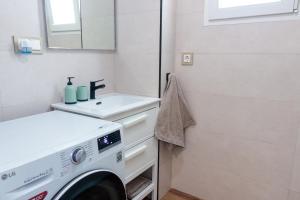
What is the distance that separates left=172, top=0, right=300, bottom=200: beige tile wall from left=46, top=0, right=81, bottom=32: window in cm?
80

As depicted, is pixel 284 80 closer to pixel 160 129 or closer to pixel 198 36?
pixel 198 36

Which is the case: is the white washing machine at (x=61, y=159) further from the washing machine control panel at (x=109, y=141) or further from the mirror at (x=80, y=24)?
the mirror at (x=80, y=24)

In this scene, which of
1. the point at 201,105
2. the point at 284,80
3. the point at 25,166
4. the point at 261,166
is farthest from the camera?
the point at 201,105

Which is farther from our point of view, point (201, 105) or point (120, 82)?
point (120, 82)

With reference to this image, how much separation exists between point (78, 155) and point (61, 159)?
0.21 ft

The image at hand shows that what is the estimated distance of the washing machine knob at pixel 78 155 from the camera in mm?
803

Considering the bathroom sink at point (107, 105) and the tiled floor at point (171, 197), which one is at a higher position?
the bathroom sink at point (107, 105)

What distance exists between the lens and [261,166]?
155 cm

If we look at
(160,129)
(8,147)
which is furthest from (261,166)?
(8,147)

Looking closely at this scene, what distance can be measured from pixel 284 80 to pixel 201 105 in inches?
23.6

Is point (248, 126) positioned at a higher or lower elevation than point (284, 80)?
lower

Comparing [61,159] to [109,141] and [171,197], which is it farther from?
[171,197]

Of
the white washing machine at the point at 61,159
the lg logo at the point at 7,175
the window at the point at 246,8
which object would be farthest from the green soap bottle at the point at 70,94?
the window at the point at 246,8

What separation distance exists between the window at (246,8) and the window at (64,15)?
39.4 inches
